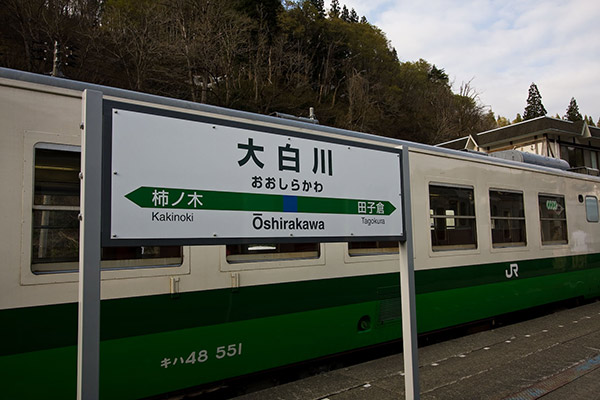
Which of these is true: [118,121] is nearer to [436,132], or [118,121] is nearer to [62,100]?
[62,100]

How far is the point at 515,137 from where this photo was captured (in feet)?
82.9

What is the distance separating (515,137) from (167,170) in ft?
87.8

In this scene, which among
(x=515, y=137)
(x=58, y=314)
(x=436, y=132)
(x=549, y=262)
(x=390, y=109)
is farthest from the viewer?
(x=436, y=132)

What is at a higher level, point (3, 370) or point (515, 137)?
point (515, 137)

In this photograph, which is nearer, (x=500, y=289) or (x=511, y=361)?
(x=511, y=361)

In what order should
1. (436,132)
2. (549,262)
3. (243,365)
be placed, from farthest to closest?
(436,132)
(549,262)
(243,365)

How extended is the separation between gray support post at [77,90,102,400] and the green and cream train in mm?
660

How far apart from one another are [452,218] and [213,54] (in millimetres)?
17946

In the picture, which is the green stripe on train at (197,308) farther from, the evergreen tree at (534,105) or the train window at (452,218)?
the evergreen tree at (534,105)

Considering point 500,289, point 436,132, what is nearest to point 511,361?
point 500,289

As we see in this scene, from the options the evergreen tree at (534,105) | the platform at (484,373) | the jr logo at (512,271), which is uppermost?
the evergreen tree at (534,105)

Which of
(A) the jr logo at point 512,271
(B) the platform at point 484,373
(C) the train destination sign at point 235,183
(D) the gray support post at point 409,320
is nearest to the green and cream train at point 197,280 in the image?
(A) the jr logo at point 512,271

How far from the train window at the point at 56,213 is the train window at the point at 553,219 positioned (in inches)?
288

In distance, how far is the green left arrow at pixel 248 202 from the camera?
207 centimetres
